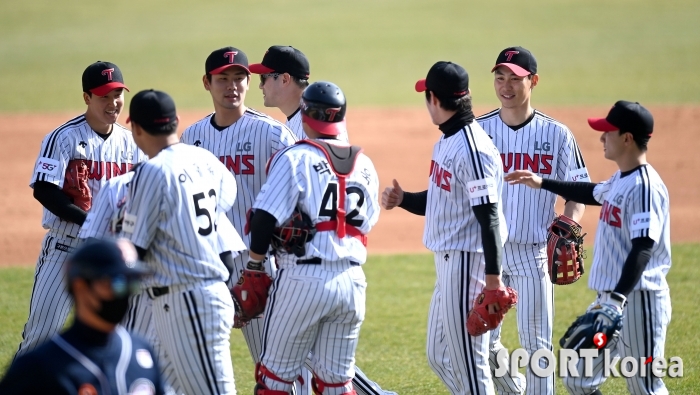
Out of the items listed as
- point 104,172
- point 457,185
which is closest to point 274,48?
point 104,172

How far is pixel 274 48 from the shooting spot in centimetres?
585

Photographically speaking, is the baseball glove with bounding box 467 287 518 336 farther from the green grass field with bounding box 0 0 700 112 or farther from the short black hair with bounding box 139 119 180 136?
the green grass field with bounding box 0 0 700 112

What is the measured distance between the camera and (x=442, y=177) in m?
4.89

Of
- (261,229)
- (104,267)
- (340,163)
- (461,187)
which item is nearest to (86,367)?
(104,267)

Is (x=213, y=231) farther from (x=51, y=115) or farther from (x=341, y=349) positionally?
(x=51, y=115)

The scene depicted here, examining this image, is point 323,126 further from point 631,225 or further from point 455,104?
point 631,225

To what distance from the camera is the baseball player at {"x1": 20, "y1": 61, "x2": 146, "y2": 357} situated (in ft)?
17.7

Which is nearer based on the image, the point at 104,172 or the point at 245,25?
the point at 104,172

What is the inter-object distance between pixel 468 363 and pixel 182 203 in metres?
1.75

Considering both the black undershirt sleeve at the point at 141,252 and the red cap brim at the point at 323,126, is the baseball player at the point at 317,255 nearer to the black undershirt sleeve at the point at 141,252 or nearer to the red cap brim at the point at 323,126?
the red cap brim at the point at 323,126

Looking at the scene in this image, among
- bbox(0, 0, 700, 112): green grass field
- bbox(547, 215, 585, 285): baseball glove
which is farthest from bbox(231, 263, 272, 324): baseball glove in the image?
bbox(0, 0, 700, 112): green grass field

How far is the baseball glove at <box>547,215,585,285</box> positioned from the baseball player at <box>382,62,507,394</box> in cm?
83

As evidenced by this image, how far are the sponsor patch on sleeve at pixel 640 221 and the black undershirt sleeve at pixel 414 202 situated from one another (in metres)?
1.33

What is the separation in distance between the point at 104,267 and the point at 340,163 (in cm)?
195
